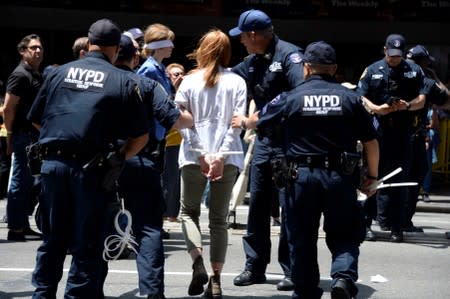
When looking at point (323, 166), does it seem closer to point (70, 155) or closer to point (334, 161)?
point (334, 161)

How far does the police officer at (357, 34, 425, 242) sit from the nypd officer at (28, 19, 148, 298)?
15.9 feet

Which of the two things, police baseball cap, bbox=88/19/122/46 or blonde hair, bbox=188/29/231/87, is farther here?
blonde hair, bbox=188/29/231/87

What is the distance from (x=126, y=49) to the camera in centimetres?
773

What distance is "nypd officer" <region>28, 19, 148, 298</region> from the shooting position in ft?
20.9

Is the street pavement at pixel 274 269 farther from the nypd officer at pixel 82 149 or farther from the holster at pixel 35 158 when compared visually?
the nypd officer at pixel 82 149

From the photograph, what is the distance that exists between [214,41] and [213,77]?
0.89 feet

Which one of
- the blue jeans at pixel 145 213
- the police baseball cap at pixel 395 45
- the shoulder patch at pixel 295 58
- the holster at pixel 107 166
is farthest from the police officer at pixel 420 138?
the holster at pixel 107 166

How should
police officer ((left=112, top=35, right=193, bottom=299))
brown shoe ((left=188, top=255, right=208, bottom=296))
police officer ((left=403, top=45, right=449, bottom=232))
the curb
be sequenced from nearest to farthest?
police officer ((left=112, top=35, right=193, bottom=299))
brown shoe ((left=188, top=255, right=208, bottom=296))
police officer ((left=403, top=45, right=449, bottom=232))
the curb

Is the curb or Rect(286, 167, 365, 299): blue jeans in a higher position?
Rect(286, 167, 365, 299): blue jeans

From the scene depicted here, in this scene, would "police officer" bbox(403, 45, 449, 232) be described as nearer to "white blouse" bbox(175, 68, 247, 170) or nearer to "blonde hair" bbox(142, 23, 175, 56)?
"blonde hair" bbox(142, 23, 175, 56)

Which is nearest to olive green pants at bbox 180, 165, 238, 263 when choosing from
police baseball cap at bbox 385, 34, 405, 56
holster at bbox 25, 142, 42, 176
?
holster at bbox 25, 142, 42, 176

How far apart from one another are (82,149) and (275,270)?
3.27 metres

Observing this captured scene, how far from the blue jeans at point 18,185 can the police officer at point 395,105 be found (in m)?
3.52

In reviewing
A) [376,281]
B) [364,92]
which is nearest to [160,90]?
[376,281]
